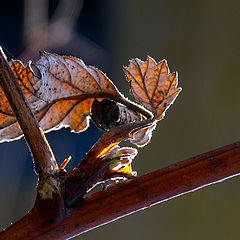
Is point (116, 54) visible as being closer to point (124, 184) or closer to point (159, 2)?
point (159, 2)

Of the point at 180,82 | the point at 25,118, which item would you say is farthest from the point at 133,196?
the point at 180,82

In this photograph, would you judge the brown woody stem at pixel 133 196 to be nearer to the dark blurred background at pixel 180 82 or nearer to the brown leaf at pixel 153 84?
the brown leaf at pixel 153 84

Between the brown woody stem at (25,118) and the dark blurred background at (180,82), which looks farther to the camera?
the dark blurred background at (180,82)

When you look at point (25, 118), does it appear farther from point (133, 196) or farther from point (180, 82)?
point (180, 82)

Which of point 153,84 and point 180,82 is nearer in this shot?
point 153,84

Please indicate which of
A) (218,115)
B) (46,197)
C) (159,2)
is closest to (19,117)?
(46,197)

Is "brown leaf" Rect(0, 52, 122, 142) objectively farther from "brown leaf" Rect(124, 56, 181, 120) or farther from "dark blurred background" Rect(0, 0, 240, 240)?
"dark blurred background" Rect(0, 0, 240, 240)

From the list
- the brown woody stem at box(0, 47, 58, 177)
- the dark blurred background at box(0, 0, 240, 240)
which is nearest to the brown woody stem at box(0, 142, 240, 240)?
the brown woody stem at box(0, 47, 58, 177)

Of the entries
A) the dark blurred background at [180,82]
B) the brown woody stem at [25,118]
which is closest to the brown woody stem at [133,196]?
the brown woody stem at [25,118]
